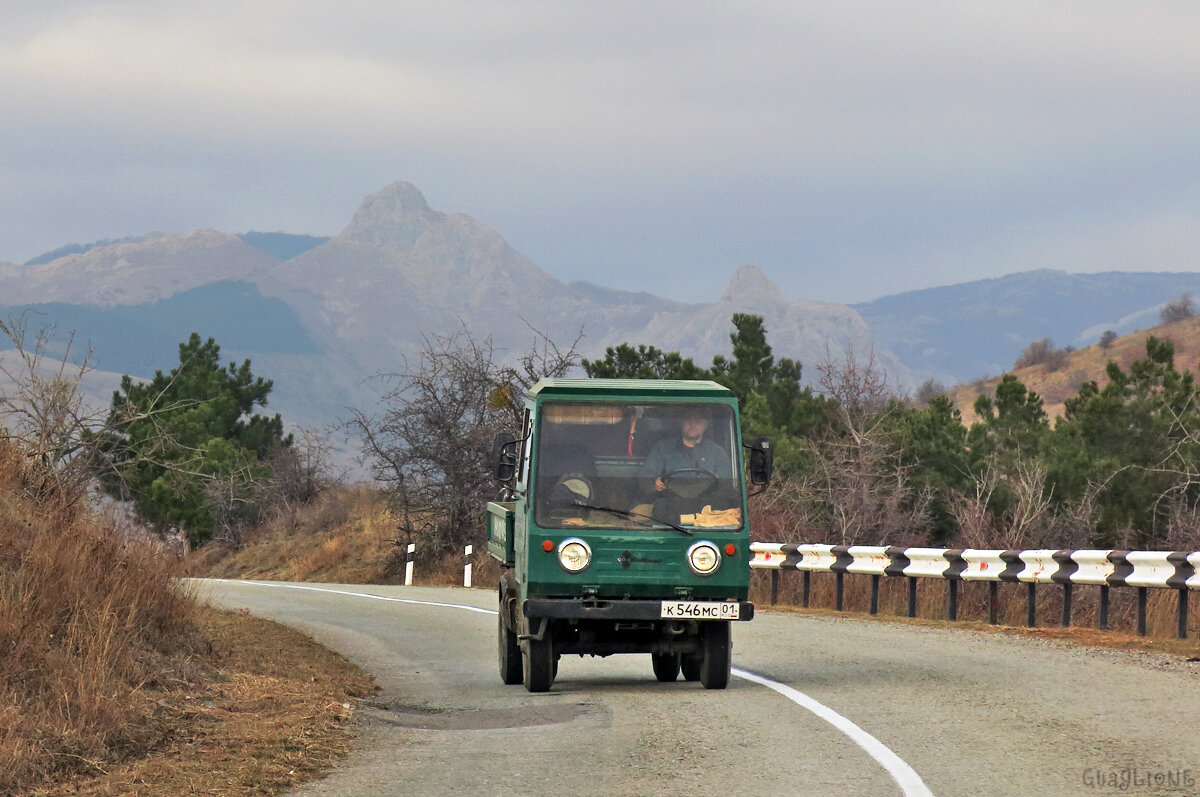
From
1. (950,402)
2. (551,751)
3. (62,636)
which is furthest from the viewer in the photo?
(950,402)

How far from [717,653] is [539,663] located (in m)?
1.44

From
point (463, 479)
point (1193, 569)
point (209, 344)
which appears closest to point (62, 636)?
point (1193, 569)

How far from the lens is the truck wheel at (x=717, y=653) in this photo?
39.0ft

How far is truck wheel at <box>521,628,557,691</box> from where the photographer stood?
1186cm

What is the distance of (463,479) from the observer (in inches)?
1483

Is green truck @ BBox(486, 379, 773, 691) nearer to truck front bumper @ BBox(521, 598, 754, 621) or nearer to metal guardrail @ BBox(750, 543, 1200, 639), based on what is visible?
A: truck front bumper @ BBox(521, 598, 754, 621)

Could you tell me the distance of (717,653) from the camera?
1194 centimetres

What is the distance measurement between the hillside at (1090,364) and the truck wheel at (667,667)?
91.4 metres

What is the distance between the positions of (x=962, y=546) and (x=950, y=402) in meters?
8.77

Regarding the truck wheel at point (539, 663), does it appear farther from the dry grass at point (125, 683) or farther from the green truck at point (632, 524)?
the dry grass at point (125, 683)

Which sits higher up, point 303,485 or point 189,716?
point 303,485

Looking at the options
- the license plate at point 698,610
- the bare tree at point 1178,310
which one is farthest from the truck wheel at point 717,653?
the bare tree at point 1178,310

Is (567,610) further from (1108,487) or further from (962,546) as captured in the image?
(1108,487)

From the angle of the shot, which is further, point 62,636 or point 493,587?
point 493,587
